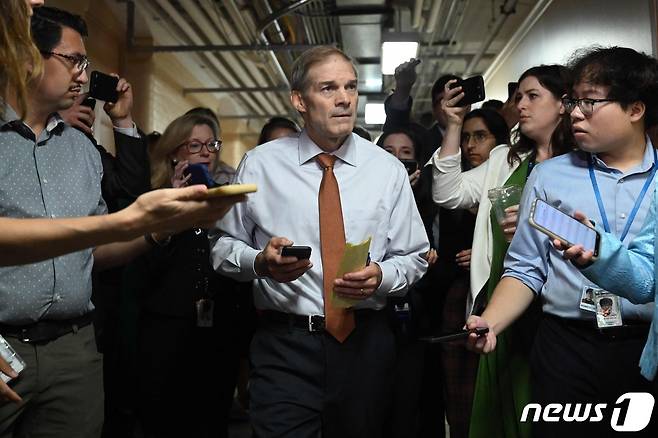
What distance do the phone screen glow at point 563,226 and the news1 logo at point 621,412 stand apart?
496 millimetres

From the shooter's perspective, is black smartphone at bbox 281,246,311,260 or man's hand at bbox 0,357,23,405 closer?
man's hand at bbox 0,357,23,405

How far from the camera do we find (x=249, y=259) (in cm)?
198

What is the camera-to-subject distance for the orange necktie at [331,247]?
1978mm

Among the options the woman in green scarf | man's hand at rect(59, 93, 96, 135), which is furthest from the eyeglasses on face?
man's hand at rect(59, 93, 96, 135)

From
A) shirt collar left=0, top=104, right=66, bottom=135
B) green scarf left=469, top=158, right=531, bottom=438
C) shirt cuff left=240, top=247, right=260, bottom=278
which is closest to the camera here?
shirt collar left=0, top=104, right=66, bottom=135

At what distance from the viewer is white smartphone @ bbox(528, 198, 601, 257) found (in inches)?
61.1

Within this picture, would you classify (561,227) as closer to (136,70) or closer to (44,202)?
(44,202)

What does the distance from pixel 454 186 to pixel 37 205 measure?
1570mm

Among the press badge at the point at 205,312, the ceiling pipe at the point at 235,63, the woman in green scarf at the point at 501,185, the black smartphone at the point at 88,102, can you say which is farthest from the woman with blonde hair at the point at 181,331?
the ceiling pipe at the point at 235,63

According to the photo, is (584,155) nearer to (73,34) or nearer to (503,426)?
(503,426)

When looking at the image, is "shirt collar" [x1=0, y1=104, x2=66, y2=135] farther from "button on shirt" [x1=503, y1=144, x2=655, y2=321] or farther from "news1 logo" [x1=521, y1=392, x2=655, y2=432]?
"news1 logo" [x1=521, y1=392, x2=655, y2=432]

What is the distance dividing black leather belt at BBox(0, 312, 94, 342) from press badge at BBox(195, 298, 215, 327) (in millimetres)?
726

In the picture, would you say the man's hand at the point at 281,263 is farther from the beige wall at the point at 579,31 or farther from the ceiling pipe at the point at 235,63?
the ceiling pipe at the point at 235,63

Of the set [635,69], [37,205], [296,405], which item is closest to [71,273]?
[37,205]
